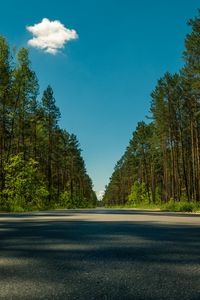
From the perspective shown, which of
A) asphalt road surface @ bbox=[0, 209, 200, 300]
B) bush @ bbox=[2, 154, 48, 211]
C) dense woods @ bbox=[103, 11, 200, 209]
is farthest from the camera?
dense woods @ bbox=[103, 11, 200, 209]

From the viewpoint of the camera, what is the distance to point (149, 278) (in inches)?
162

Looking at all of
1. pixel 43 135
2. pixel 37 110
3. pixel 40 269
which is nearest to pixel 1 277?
pixel 40 269

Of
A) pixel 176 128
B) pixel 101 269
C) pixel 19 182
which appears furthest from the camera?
pixel 176 128

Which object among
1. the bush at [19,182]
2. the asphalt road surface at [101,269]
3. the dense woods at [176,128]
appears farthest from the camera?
the dense woods at [176,128]

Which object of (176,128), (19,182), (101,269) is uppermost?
(176,128)

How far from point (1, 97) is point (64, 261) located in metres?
34.8

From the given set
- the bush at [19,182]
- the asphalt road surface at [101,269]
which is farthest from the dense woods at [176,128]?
the asphalt road surface at [101,269]

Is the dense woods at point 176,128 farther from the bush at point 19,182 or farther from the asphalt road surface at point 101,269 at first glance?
the asphalt road surface at point 101,269

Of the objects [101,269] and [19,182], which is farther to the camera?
[19,182]

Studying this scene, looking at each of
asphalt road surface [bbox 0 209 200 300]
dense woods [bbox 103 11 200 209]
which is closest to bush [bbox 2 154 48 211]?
dense woods [bbox 103 11 200 209]

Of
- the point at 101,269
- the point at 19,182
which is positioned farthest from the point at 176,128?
the point at 101,269

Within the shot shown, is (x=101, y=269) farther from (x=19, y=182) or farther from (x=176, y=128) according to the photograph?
(x=176, y=128)

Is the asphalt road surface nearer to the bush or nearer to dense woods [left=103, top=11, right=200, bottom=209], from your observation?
the bush

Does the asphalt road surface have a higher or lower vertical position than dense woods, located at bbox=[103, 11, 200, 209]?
lower
